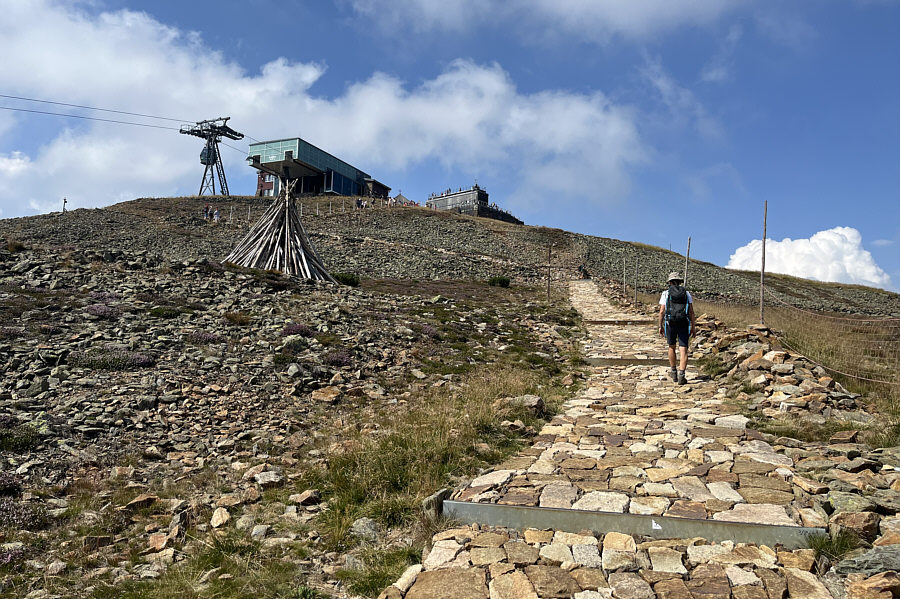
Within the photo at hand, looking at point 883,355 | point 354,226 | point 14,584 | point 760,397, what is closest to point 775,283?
point 354,226

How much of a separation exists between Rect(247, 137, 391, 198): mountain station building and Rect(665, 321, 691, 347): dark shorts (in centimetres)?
5928

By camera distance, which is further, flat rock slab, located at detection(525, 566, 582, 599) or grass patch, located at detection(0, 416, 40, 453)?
grass patch, located at detection(0, 416, 40, 453)

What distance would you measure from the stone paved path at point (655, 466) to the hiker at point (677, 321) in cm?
78

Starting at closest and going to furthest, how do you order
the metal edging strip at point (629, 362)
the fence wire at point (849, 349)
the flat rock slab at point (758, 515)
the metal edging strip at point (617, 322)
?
the flat rock slab at point (758, 515)
the fence wire at point (849, 349)
the metal edging strip at point (629, 362)
the metal edging strip at point (617, 322)

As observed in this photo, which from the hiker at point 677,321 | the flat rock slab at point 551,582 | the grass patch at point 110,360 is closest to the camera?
the flat rock slab at point 551,582

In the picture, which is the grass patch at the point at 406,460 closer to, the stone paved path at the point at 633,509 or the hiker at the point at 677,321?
the stone paved path at the point at 633,509

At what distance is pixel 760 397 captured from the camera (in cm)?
806

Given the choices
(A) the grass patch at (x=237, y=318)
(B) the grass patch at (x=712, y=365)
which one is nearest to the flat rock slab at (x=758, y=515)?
(B) the grass patch at (x=712, y=365)

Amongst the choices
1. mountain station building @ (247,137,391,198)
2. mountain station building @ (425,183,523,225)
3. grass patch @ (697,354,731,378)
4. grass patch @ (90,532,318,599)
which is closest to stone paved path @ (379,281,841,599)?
grass patch @ (90,532,318,599)

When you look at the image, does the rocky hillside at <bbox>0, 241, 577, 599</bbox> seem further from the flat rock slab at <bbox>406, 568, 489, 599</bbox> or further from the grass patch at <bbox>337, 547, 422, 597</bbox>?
the flat rock slab at <bbox>406, 568, 489, 599</bbox>

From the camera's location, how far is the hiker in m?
9.94

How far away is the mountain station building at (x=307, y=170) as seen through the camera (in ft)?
224

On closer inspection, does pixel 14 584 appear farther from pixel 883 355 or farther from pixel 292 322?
pixel 883 355

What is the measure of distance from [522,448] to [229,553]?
3.47 metres
